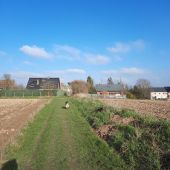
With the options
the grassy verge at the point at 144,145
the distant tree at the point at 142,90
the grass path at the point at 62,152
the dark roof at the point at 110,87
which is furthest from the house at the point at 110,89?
the grassy verge at the point at 144,145

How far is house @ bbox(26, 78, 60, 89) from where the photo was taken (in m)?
111

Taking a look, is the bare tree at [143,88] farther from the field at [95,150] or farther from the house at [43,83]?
the field at [95,150]

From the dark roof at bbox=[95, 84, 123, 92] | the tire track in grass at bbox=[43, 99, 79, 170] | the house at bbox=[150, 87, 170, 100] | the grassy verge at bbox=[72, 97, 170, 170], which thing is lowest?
the tire track in grass at bbox=[43, 99, 79, 170]

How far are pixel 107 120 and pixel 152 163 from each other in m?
9.17

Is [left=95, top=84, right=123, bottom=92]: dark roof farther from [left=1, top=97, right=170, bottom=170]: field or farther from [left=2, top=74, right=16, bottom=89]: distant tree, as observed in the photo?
[left=1, top=97, right=170, bottom=170]: field

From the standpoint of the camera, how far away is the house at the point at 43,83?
364 ft

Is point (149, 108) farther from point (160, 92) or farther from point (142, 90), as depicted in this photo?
point (160, 92)

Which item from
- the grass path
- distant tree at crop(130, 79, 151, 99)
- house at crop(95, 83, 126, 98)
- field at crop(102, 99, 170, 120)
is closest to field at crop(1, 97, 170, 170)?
the grass path

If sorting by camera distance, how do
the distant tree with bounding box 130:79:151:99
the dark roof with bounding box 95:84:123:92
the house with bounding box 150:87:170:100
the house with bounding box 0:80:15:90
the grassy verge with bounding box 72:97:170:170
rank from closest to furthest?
the grassy verge with bounding box 72:97:170:170 → the distant tree with bounding box 130:79:151:99 → the house with bounding box 0:80:15:90 → the dark roof with bounding box 95:84:123:92 → the house with bounding box 150:87:170:100

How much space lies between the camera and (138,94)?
318ft

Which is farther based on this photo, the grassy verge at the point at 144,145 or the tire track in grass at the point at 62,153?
the tire track in grass at the point at 62,153

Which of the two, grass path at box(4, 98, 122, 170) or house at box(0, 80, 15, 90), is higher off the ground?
house at box(0, 80, 15, 90)

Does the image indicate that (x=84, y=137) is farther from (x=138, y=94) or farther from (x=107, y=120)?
(x=138, y=94)

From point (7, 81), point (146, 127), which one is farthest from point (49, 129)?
point (7, 81)
